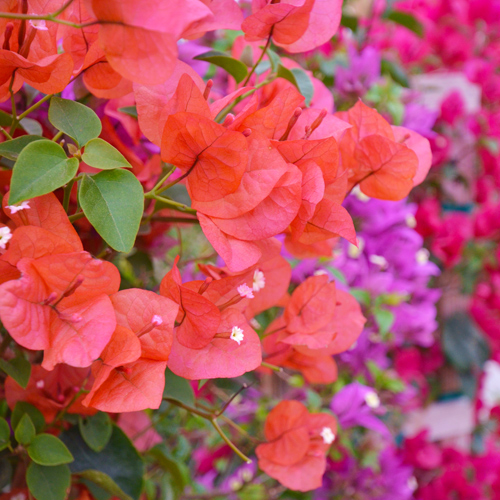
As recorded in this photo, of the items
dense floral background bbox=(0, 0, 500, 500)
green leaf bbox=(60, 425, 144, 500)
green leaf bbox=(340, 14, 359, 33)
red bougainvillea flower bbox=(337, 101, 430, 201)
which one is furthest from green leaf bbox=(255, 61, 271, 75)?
green leaf bbox=(340, 14, 359, 33)

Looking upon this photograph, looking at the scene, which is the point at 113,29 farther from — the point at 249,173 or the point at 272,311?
the point at 272,311

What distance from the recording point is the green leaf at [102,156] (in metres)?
0.27

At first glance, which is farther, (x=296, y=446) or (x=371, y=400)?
(x=371, y=400)

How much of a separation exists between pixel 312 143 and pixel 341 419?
0.56m

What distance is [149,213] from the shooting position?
1.25 feet

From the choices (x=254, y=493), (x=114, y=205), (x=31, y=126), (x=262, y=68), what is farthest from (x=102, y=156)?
(x=254, y=493)

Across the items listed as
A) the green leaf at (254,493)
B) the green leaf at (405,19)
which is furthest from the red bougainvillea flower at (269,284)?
the green leaf at (405,19)

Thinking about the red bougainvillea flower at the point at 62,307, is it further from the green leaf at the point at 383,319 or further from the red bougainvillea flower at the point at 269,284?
the green leaf at the point at 383,319

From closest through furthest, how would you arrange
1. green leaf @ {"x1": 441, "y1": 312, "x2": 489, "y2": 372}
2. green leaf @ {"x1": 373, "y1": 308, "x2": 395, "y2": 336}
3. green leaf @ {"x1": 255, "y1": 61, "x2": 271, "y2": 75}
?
green leaf @ {"x1": 255, "y1": 61, "x2": 271, "y2": 75}, green leaf @ {"x1": 373, "y1": 308, "x2": 395, "y2": 336}, green leaf @ {"x1": 441, "y1": 312, "x2": 489, "y2": 372}

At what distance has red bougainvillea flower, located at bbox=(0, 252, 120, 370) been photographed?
25 cm

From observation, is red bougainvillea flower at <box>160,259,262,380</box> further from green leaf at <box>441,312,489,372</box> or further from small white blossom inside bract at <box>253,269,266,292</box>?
green leaf at <box>441,312,489,372</box>

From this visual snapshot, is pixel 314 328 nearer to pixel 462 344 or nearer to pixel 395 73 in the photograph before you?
pixel 395 73

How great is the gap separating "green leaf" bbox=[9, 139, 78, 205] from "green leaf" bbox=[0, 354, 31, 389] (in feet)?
0.43

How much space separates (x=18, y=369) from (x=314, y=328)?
0.67 ft
